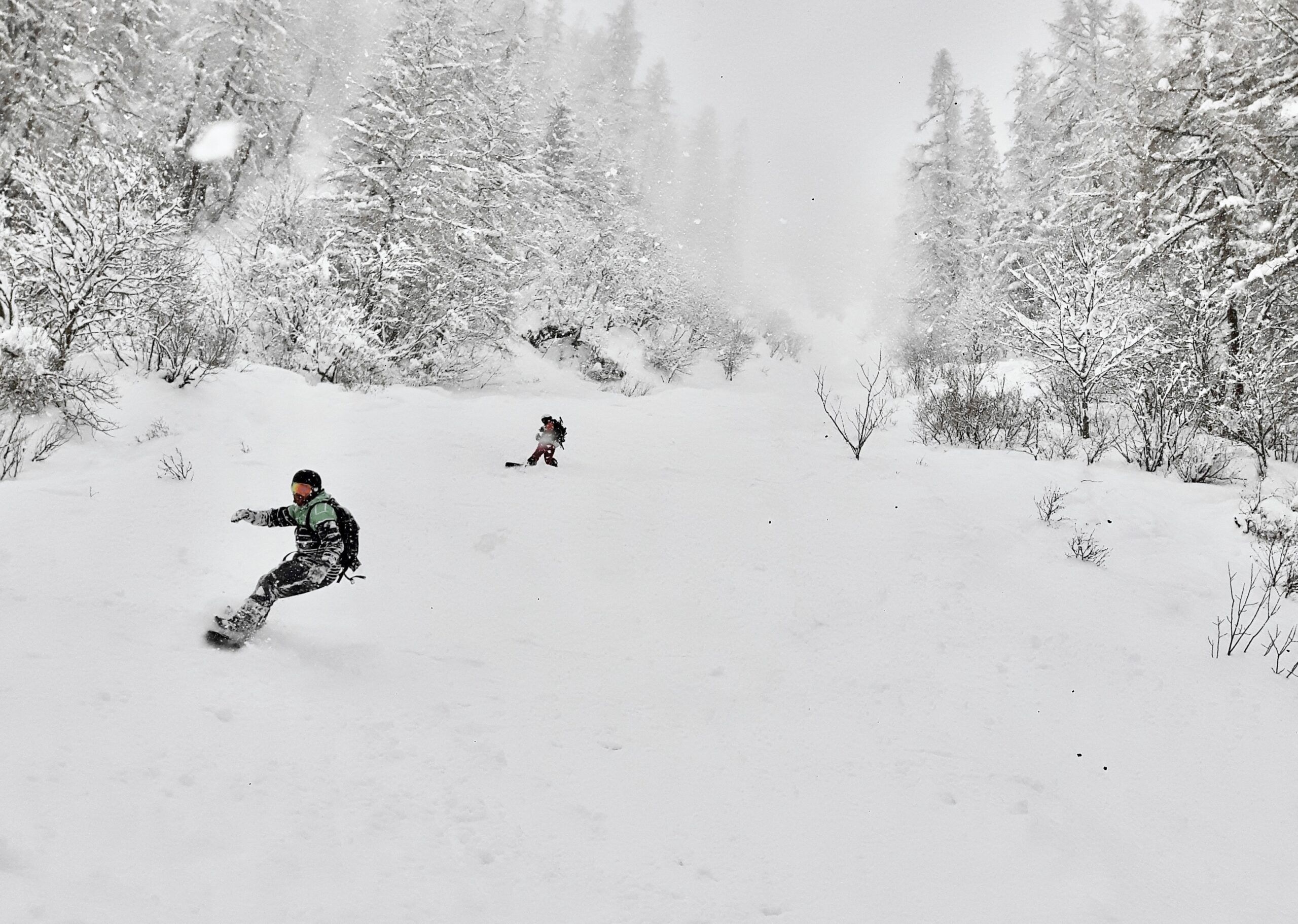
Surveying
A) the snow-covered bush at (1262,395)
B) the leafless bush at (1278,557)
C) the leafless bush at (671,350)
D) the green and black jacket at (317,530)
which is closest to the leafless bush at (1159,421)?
the snow-covered bush at (1262,395)

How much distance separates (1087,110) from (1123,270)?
1259 cm

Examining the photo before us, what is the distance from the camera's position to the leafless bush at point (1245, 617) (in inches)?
193

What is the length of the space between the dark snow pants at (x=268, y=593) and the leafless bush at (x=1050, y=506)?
22.9 feet

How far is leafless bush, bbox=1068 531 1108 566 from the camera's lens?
6176mm

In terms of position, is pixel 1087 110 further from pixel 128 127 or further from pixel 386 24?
pixel 386 24

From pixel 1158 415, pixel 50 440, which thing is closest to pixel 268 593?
pixel 50 440

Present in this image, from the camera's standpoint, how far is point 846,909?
2.89 meters

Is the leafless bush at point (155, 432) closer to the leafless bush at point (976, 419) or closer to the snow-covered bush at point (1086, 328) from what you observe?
the leafless bush at point (976, 419)

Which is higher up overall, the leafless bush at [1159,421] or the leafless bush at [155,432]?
the leafless bush at [1159,421]

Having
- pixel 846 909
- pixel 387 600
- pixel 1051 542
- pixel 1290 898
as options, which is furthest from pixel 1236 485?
pixel 387 600

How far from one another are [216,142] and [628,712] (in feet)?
83.6

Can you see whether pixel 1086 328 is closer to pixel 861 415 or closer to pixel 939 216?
pixel 861 415

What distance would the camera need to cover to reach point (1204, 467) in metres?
7.98

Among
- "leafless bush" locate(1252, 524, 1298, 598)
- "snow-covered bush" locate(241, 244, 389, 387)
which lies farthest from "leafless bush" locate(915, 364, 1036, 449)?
"snow-covered bush" locate(241, 244, 389, 387)
